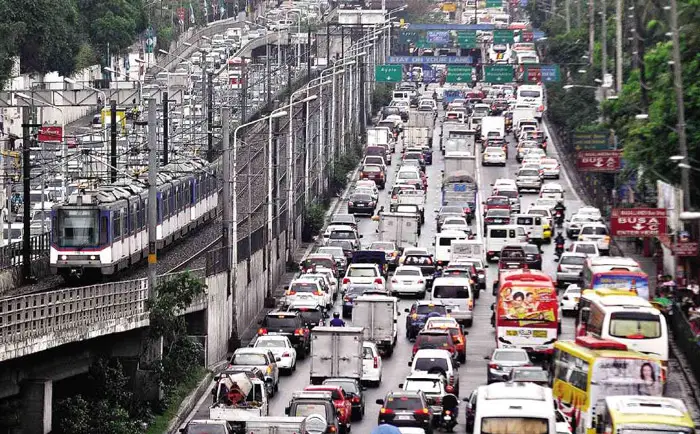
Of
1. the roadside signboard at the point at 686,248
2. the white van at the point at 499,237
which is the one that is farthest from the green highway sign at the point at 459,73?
the roadside signboard at the point at 686,248

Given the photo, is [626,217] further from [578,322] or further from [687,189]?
[578,322]

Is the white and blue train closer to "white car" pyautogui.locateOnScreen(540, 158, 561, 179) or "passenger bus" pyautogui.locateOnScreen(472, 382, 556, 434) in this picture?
"passenger bus" pyautogui.locateOnScreen(472, 382, 556, 434)

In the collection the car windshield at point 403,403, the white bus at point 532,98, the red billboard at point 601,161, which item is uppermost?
the white bus at point 532,98

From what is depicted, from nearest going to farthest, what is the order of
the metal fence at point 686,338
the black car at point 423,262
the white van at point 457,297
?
the metal fence at point 686,338 → the white van at point 457,297 → the black car at point 423,262

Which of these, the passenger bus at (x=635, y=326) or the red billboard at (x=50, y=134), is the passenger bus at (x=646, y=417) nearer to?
the passenger bus at (x=635, y=326)

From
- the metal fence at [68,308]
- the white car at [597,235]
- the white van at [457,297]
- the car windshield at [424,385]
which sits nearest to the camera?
the metal fence at [68,308]

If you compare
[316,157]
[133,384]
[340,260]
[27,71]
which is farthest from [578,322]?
[27,71]

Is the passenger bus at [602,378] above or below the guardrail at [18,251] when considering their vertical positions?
below
